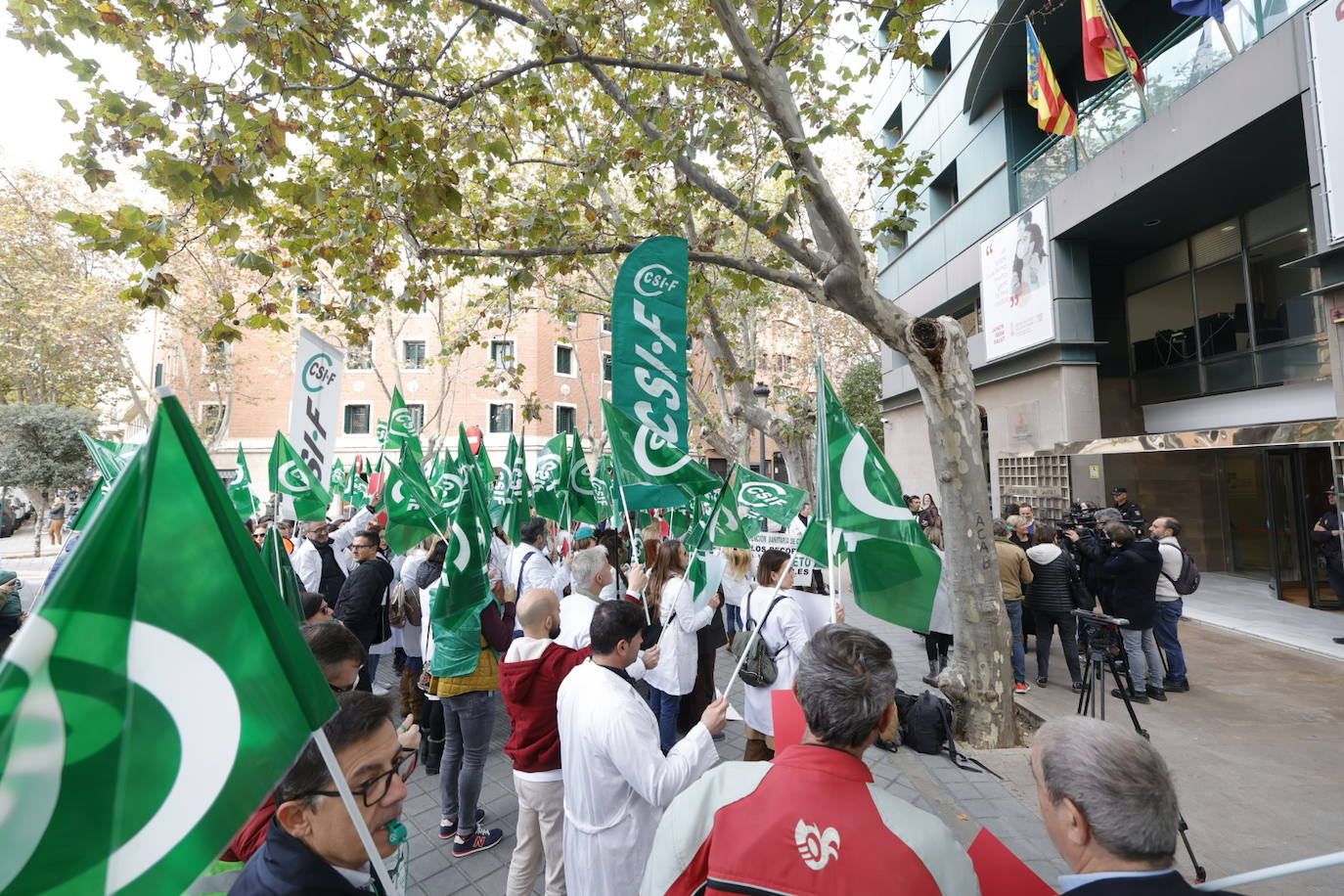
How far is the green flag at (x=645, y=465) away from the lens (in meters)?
4.43

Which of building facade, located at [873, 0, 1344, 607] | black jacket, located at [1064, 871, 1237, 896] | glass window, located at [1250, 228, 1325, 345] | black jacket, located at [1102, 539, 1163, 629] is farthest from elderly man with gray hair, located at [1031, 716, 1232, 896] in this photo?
glass window, located at [1250, 228, 1325, 345]

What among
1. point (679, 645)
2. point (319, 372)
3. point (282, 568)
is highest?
point (319, 372)

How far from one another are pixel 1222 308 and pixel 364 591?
1494 centimetres

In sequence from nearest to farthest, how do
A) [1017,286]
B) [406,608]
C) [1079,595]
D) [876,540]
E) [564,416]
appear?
[876,540], [406,608], [1079,595], [1017,286], [564,416]

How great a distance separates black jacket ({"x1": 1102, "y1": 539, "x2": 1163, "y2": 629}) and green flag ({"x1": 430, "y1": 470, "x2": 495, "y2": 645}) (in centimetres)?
616

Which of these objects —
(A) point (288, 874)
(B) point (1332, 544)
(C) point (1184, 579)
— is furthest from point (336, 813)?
(B) point (1332, 544)

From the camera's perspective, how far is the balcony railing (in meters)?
9.01

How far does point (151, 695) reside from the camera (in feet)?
3.95

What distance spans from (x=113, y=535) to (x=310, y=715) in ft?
1.73

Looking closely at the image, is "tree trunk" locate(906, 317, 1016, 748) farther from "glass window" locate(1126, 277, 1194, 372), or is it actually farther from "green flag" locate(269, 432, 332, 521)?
"glass window" locate(1126, 277, 1194, 372)

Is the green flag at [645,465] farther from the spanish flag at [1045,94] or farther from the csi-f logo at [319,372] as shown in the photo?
the spanish flag at [1045,94]

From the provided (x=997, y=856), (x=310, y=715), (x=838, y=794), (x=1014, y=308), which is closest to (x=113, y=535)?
(x=310, y=715)

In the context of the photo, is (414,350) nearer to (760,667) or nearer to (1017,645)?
(1017,645)

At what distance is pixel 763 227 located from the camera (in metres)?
6.15
